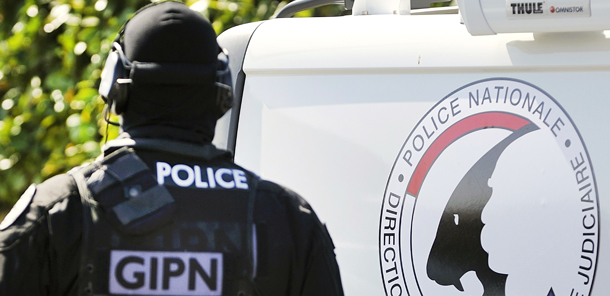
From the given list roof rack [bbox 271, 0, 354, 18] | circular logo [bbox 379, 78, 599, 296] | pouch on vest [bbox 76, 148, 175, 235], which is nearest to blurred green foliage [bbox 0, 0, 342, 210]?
roof rack [bbox 271, 0, 354, 18]

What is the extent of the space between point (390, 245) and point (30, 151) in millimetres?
4393

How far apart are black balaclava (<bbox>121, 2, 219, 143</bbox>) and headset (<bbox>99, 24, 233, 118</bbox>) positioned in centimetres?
1

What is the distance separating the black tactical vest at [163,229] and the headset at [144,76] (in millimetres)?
104

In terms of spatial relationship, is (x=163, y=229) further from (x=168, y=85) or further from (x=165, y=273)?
(x=168, y=85)

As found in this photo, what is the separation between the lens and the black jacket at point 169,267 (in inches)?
54.8

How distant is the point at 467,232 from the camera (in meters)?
2.00

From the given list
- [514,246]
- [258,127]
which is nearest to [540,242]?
[514,246]

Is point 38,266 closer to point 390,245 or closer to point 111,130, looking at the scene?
point 390,245

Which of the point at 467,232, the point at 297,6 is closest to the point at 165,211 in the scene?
the point at 467,232

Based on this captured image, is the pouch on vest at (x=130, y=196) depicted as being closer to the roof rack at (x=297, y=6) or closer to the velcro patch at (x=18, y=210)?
the velcro patch at (x=18, y=210)

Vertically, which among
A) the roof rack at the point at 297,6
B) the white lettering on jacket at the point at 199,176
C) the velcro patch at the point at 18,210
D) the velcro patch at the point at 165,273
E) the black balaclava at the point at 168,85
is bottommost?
the velcro patch at the point at 165,273

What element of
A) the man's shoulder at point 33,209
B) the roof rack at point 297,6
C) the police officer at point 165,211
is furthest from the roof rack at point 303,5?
the man's shoulder at point 33,209

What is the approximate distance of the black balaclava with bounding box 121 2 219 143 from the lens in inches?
59.0

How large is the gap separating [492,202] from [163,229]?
0.86 metres
